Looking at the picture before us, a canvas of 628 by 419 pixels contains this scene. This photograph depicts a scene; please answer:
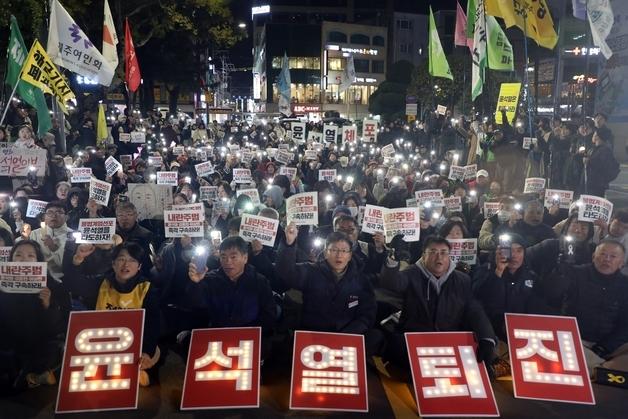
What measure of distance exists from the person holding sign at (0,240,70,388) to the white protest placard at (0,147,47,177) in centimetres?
499

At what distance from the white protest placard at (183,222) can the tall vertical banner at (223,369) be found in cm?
192

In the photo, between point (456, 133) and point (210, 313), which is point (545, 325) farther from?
point (456, 133)

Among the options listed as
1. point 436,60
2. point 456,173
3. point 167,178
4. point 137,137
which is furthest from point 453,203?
point 137,137

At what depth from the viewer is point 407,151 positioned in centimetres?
1936

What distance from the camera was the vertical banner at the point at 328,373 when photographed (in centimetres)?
440

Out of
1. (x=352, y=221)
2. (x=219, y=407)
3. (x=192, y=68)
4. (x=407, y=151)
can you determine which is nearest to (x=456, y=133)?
(x=407, y=151)

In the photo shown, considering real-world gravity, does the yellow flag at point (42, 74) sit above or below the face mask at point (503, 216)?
above

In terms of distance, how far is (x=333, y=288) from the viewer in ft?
17.1

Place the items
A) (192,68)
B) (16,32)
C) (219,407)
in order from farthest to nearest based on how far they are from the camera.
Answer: (192,68) → (16,32) → (219,407)

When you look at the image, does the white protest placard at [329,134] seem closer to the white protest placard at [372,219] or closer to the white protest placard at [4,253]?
the white protest placard at [372,219]

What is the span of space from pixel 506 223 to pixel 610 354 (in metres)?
2.73

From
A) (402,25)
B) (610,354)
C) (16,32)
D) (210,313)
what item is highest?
(402,25)

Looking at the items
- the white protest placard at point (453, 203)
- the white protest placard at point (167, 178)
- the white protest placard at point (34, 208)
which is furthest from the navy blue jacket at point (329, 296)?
the white protest placard at point (167, 178)

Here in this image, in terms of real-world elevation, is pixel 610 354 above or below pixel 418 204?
below
